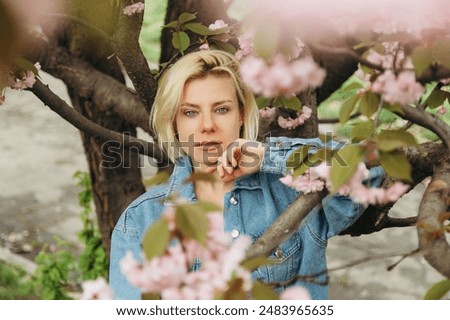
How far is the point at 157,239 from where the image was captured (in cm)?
53

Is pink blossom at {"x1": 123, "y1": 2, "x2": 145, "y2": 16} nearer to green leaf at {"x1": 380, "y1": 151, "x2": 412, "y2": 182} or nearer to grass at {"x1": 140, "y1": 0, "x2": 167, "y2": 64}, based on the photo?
grass at {"x1": 140, "y1": 0, "x2": 167, "y2": 64}

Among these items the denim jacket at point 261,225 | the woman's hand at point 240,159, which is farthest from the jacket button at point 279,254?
the woman's hand at point 240,159

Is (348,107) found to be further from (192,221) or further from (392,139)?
(192,221)

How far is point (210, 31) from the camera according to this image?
101 centimetres

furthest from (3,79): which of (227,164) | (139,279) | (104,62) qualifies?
(104,62)

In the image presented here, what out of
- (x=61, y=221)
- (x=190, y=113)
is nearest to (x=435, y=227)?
(x=190, y=113)

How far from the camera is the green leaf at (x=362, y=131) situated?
2.18ft

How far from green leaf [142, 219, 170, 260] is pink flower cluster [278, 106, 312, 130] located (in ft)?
2.05

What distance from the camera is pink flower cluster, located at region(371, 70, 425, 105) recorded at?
0.66 meters

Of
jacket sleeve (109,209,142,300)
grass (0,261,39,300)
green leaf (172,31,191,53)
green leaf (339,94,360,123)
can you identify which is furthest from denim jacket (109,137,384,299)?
grass (0,261,39,300)

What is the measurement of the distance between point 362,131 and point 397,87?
0.06 m

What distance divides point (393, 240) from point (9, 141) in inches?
53.8

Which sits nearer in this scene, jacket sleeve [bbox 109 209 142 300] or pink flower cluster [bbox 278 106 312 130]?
jacket sleeve [bbox 109 209 142 300]

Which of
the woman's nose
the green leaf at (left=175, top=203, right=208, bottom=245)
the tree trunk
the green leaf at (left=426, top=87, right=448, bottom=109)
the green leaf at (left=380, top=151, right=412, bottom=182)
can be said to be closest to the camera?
the green leaf at (left=175, top=203, right=208, bottom=245)
